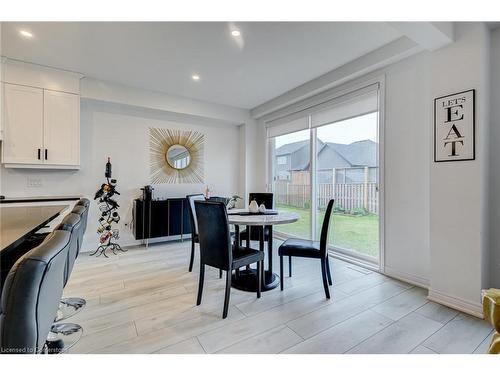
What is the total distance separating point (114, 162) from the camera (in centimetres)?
405

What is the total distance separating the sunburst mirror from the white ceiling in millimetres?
1023

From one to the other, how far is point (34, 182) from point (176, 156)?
6.87ft

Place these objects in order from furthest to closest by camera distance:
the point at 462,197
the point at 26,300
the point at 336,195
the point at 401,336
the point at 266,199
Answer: the point at 336,195, the point at 266,199, the point at 462,197, the point at 401,336, the point at 26,300

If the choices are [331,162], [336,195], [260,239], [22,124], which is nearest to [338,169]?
[331,162]

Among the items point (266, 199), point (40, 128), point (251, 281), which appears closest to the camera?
point (251, 281)

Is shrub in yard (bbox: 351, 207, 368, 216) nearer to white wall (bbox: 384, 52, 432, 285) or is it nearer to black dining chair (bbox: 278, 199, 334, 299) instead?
white wall (bbox: 384, 52, 432, 285)

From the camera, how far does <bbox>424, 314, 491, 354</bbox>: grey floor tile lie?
62.4 inches

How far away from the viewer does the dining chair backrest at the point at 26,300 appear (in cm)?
75

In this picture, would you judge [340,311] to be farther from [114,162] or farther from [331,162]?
[114,162]
